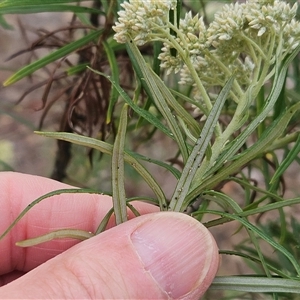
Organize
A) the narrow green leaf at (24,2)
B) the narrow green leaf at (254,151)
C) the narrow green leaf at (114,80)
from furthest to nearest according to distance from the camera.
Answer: the narrow green leaf at (114,80)
the narrow green leaf at (24,2)
the narrow green leaf at (254,151)

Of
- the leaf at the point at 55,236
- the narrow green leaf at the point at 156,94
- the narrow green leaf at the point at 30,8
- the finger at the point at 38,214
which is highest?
the narrow green leaf at the point at 30,8

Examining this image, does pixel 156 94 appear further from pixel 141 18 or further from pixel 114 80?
pixel 114 80

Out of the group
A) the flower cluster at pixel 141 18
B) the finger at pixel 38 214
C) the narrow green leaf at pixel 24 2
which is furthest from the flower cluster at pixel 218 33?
→ the finger at pixel 38 214

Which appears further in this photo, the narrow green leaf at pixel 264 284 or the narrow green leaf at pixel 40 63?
the narrow green leaf at pixel 40 63

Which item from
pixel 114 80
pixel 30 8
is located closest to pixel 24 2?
pixel 30 8

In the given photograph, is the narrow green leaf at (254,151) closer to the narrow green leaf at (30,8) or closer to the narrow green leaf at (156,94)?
the narrow green leaf at (156,94)

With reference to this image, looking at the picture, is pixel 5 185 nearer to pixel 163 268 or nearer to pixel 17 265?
pixel 17 265
